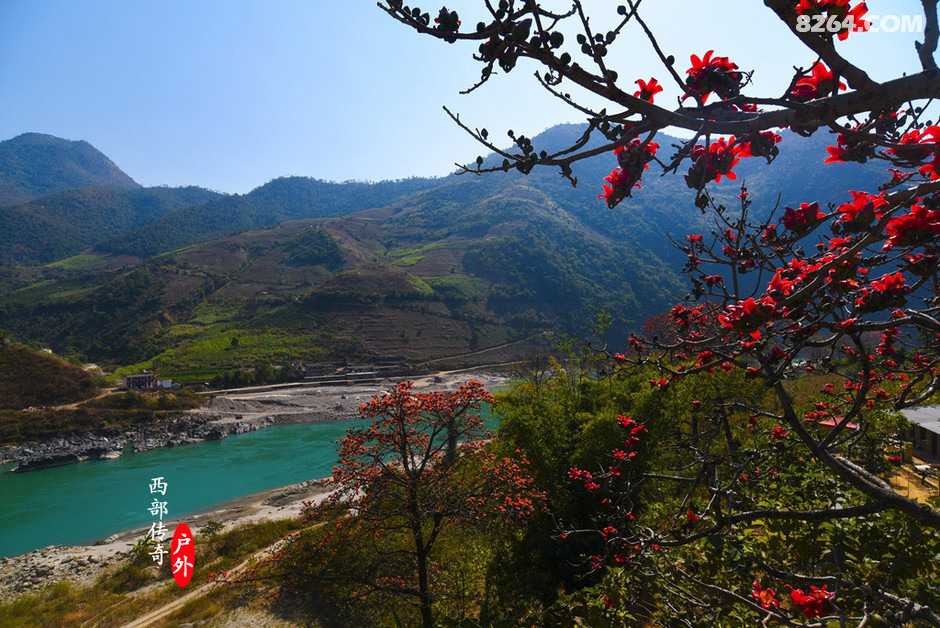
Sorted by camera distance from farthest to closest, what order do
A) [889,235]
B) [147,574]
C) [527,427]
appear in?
[147,574] < [527,427] < [889,235]

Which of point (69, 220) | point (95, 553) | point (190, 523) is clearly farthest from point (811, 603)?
point (69, 220)

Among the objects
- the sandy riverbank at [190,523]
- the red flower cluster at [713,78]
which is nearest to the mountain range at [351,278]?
the sandy riverbank at [190,523]

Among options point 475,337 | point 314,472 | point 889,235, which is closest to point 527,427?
point 889,235

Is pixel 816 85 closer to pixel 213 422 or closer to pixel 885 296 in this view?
pixel 885 296

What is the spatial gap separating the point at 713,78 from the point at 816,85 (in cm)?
34

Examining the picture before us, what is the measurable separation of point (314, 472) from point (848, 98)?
26.5 metres

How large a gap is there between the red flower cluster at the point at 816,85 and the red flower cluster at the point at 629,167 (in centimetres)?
49

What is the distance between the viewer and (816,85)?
1595 mm

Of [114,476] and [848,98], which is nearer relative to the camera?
[848,98]

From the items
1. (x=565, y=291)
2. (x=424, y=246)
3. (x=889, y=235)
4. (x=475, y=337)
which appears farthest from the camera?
(x=424, y=246)

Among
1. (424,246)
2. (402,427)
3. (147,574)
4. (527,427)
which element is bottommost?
(147,574)

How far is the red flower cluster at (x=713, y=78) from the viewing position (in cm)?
173

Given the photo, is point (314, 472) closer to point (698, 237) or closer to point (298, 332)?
point (698, 237)

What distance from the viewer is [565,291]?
8338 cm
